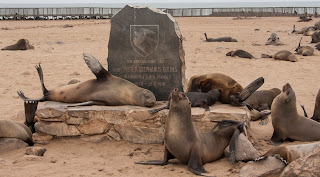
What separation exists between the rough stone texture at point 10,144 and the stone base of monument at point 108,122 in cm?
47

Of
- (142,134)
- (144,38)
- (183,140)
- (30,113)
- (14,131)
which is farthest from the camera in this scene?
(144,38)

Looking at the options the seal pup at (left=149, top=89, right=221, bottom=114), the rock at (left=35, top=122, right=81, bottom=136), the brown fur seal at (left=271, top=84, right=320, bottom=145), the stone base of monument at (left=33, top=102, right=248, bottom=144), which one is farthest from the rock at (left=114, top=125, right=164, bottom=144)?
the brown fur seal at (left=271, top=84, right=320, bottom=145)

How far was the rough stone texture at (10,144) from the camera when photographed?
6422mm

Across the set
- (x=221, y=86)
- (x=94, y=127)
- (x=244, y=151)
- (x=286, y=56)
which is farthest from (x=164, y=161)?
(x=286, y=56)

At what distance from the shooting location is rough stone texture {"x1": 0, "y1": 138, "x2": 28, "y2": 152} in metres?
6.42

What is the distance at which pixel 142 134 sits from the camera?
6.87 m

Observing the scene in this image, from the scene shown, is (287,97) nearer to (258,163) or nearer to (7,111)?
(258,163)

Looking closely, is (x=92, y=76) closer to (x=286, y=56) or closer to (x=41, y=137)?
(x=41, y=137)

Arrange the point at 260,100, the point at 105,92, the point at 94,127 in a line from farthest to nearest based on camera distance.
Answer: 1. the point at 260,100
2. the point at 105,92
3. the point at 94,127

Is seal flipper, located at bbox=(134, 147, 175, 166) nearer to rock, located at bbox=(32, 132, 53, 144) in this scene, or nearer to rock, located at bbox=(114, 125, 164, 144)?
rock, located at bbox=(114, 125, 164, 144)

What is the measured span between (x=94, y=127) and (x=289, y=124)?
9.93ft

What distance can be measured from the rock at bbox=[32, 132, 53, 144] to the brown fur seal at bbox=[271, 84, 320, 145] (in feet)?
11.5

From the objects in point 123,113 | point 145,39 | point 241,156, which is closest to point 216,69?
point 145,39

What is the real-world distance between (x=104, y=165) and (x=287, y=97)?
10.0 ft
